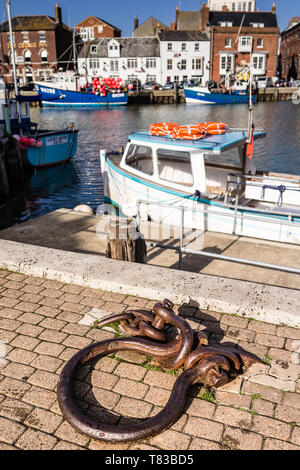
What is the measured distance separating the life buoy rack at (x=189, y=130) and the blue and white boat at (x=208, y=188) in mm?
217

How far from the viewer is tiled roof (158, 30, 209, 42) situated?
66125 mm

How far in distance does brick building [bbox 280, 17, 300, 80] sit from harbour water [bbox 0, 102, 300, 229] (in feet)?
64.7

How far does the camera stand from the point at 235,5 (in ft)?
275

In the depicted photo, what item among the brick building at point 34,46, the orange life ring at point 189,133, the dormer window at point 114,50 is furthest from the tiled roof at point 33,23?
the orange life ring at point 189,133

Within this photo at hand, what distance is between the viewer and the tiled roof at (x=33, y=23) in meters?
68.5

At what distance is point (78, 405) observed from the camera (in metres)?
3.46

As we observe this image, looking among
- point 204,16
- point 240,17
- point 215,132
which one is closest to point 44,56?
point 204,16

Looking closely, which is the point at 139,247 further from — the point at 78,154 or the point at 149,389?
the point at 78,154

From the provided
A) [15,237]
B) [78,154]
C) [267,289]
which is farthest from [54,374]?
[78,154]

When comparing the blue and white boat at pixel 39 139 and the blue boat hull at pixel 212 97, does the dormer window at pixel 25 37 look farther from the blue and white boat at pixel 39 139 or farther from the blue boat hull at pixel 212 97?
the blue and white boat at pixel 39 139

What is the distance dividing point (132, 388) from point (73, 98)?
188ft

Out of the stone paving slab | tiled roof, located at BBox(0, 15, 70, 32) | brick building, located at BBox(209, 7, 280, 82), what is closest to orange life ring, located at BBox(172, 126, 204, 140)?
the stone paving slab
